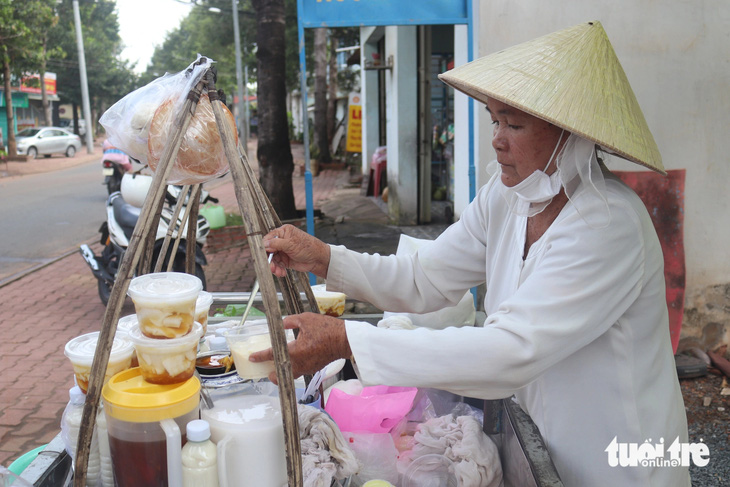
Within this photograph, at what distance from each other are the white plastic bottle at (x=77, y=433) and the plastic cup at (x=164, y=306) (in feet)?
1.06

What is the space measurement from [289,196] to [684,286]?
19.1ft

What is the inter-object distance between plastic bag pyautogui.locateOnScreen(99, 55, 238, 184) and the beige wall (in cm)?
332

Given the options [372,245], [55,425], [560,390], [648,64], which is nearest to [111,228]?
[55,425]

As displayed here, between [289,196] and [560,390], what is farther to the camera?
[289,196]

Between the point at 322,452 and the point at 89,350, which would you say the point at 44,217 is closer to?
the point at 89,350

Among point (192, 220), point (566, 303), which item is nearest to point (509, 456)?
point (566, 303)

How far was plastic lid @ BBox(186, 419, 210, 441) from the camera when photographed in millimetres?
1420

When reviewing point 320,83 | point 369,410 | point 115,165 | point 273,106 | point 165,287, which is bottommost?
point 369,410

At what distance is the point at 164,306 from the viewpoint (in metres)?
1.45

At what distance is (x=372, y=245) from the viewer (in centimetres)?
800

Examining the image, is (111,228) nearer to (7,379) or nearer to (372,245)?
(7,379)

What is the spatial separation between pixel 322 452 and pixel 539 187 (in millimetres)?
934

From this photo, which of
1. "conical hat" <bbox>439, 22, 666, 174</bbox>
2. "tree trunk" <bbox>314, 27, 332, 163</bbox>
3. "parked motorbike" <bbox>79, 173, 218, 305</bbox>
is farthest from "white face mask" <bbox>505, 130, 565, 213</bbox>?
"tree trunk" <bbox>314, 27, 332, 163</bbox>

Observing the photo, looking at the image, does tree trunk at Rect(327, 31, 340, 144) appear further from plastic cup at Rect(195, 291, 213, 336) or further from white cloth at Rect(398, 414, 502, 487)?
white cloth at Rect(398, 414, 502, 487)
